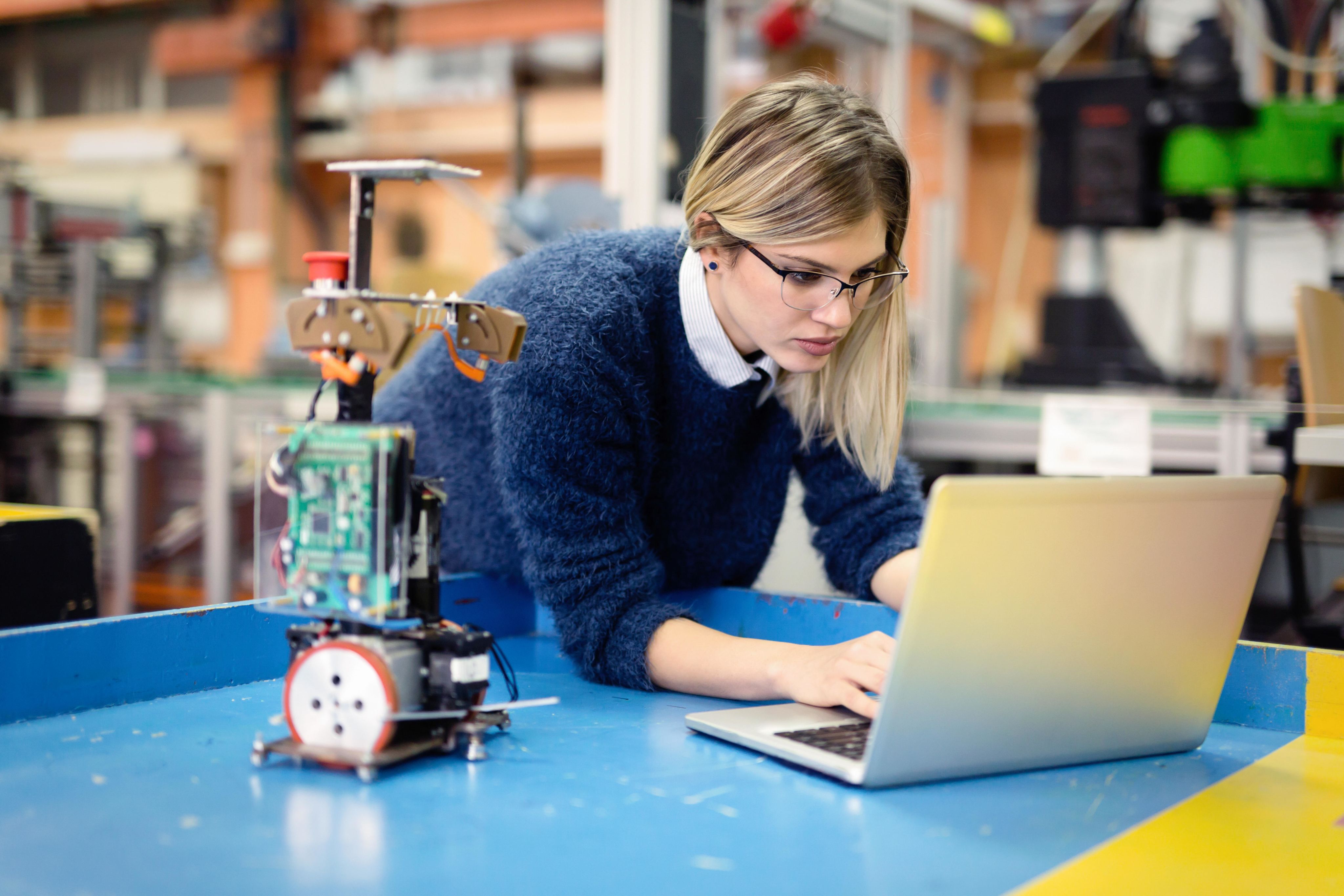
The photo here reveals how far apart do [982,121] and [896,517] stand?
A: 19.5ft

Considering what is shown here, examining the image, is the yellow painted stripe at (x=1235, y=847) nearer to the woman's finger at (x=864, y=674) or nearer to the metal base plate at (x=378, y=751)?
the woman's finger at (x=864, y=674)

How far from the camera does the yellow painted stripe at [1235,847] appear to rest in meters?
0.59

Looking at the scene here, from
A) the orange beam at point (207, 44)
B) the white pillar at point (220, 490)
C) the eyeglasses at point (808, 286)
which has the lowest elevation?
the white pillar at point (220, 490)

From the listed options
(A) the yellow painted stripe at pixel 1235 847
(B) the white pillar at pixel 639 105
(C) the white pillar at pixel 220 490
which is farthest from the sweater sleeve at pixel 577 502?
(C) the white pillar at pixel 220 490

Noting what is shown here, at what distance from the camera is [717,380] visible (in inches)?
46.5

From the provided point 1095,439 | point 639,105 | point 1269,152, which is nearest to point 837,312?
point 1095,439

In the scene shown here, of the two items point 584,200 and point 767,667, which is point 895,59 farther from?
point 767,667

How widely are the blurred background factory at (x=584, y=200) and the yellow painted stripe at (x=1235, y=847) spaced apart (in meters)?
0.57

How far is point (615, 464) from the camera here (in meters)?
1.04

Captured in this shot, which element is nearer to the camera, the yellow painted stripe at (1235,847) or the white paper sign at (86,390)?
the yellow painted stripe at (1235,847)

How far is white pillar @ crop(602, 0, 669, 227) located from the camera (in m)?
2.14

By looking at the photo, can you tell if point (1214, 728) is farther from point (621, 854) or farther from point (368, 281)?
point (368, 281)

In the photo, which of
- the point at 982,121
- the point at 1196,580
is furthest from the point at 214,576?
the point at 982,121

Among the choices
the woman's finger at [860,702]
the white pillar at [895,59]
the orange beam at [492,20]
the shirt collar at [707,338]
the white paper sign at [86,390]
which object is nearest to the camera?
the woman's finger at [860,702]
